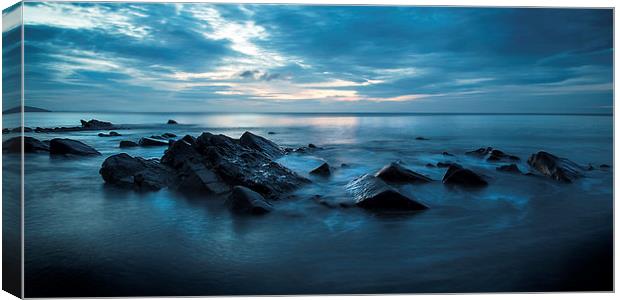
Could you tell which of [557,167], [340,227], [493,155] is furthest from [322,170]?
[557,167]

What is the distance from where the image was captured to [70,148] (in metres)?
5.57

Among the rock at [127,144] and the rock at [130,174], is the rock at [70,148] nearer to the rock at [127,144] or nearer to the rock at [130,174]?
the rock at [127,144]

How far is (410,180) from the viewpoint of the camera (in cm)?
512

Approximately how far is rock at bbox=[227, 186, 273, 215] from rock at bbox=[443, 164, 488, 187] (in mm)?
2343

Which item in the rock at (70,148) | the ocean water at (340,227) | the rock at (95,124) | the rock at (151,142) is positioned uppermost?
the rock at (95,124)

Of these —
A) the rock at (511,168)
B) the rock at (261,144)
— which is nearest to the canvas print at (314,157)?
the rock at (511,168)

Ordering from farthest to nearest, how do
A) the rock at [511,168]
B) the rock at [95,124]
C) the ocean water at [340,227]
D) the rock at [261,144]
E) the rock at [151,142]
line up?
the rock at [151,142] → the rock at [261,144] → the rock at [511,168] → the rock at [95,124] → the ocean water at [340,227]

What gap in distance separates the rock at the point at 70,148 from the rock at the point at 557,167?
19.5 feet

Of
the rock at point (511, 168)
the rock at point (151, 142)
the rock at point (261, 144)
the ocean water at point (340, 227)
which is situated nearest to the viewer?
the ocean water at point (340, 227)

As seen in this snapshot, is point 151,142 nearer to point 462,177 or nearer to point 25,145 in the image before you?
point 25,145

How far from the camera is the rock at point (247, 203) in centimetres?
435

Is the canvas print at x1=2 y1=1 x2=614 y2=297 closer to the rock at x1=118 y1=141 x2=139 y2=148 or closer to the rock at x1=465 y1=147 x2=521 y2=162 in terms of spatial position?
the rock at x1=465 y1=147 x2=521 y2=162

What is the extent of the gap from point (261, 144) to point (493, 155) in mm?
3162

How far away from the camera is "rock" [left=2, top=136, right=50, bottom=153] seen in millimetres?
3785
